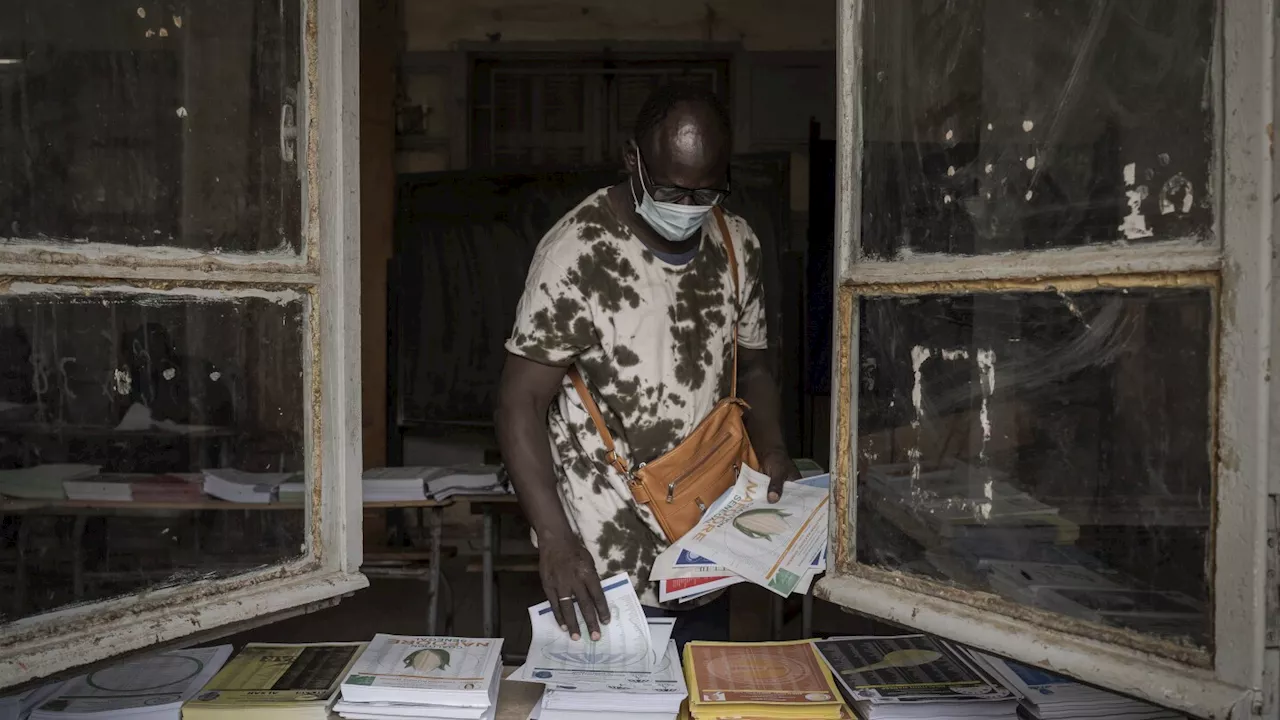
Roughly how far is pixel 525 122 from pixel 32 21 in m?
3.97

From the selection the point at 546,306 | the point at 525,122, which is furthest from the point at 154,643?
the point at 525,122

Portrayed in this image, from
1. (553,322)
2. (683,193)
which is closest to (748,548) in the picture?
(553,322)

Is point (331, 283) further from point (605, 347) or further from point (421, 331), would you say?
point (421, 331)

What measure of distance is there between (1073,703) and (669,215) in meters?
1.15

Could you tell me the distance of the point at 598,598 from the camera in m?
1.85

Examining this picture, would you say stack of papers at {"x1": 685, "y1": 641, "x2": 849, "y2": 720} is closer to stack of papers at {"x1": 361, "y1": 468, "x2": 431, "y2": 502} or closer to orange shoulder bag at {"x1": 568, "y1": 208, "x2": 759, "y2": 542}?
orange shoulder bag at {"x1": 568, "y1": 208, "x2": 759, "y2": 542}

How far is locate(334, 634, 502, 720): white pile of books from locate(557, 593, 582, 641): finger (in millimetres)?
138

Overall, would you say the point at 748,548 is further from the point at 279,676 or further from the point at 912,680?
the point at 279,676

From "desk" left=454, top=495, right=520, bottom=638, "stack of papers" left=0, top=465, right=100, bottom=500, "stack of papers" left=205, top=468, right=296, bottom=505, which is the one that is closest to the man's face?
"stack of papers" left=205, top=468, right=296, bottom=505

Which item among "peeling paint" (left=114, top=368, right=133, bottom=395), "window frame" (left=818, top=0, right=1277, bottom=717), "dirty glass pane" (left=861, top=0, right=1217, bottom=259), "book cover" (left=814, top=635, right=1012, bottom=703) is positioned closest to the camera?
"window frame" (left=818, top=0, right=1277, bottom=717)

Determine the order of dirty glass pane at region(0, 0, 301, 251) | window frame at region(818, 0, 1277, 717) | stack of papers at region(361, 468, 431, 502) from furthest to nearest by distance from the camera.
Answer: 1. stack of papers at region(361, 468, 431, 502)
2. dirty glass pane at region(0, 0, 301, 251)
3. window frame at region(818, 0, 1277, 717)

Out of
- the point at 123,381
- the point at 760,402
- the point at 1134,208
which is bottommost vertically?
the point at 760,402

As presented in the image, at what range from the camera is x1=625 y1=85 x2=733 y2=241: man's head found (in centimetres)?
199

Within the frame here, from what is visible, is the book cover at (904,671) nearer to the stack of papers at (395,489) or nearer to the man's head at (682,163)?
the man's head at (682,163)
